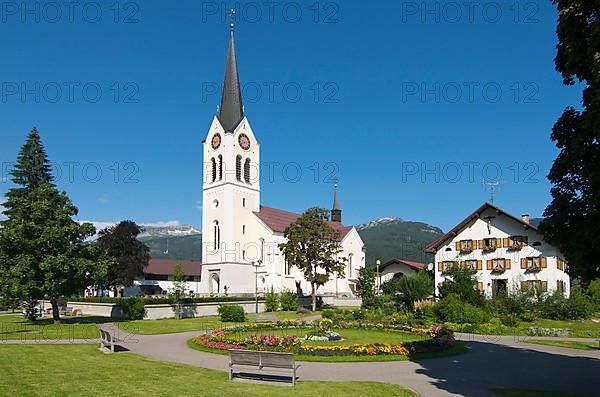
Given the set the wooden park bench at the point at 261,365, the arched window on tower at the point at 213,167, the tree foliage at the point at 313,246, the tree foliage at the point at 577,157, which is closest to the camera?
the tree foliage at the point at 577,157

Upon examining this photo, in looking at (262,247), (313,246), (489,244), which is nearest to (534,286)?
(489,244)

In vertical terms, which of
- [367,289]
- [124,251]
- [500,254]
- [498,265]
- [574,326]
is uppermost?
[124,251]

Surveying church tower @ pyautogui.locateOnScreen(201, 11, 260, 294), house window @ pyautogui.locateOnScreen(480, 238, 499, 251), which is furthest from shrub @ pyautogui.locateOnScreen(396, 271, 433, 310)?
church tower @ pyautogui.locateOnScreen(201, 11, 260, 294)

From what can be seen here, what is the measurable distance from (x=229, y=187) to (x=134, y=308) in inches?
1277

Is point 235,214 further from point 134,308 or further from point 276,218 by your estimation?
point 134,308

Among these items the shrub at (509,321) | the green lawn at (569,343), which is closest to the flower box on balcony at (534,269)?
the shrub at (509,321)

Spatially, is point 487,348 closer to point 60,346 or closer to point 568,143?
point 568,143

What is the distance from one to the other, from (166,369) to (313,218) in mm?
37109

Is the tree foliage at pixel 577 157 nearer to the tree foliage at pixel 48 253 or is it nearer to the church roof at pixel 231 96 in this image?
the tree foliage at pixel 48 253

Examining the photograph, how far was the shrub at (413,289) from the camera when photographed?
129ft

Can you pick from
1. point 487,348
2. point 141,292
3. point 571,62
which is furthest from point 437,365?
point 141,292

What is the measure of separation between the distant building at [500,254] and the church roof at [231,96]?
115ft

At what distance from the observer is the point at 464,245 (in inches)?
1858

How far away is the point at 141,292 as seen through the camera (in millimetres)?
79062
